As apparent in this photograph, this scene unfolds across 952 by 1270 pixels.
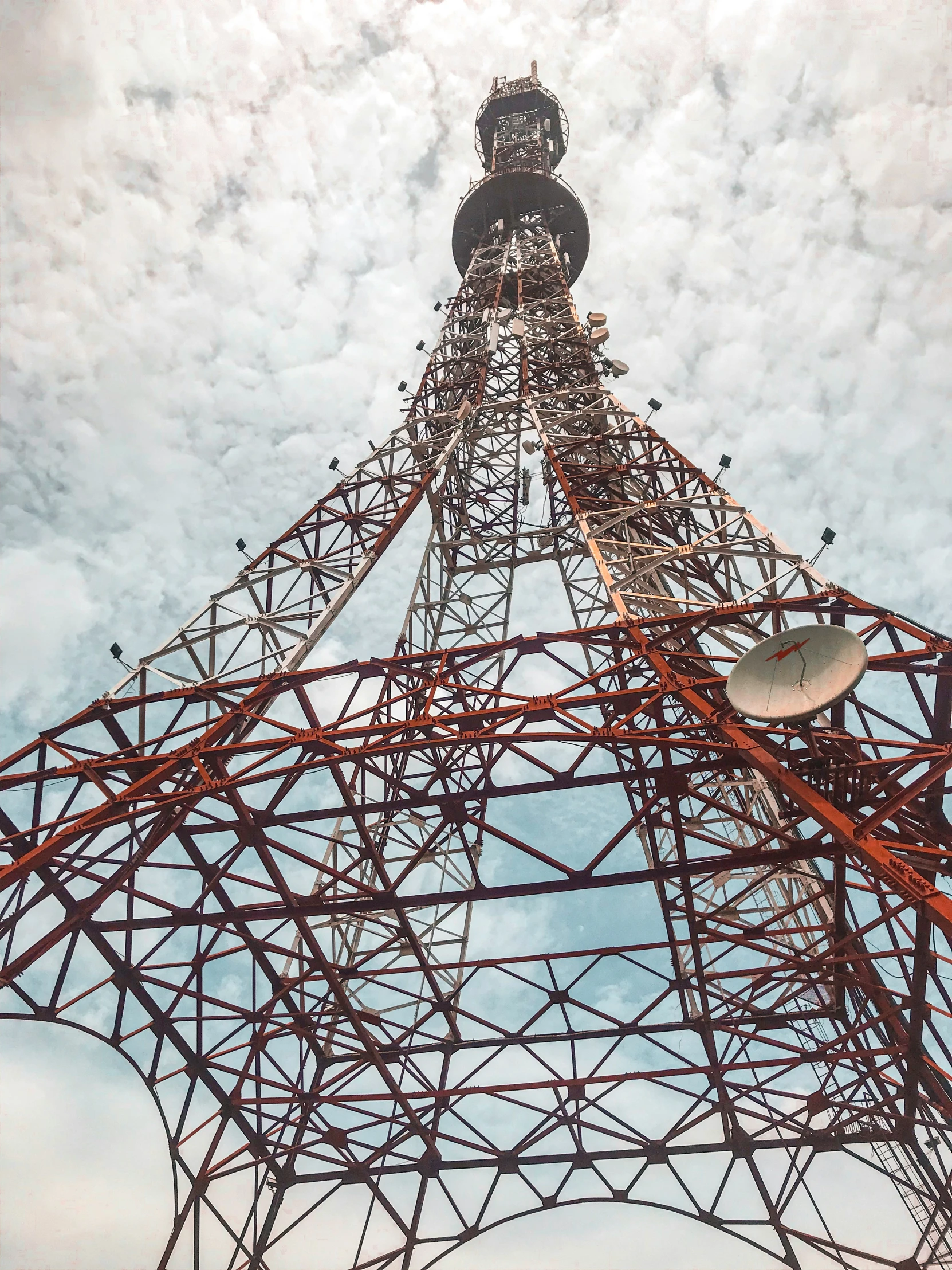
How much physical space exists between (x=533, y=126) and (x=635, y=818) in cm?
4114

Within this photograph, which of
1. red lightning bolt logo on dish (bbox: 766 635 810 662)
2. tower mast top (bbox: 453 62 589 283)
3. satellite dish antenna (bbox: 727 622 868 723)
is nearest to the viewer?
satellite dish antenna (bbox: 727 622 868 723)

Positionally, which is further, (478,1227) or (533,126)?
(533,126)

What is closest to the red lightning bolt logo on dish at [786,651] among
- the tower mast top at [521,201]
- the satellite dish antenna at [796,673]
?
the satellite dish antenna at [796,673]

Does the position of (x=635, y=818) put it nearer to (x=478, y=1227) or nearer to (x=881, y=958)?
(x=881, y=958)

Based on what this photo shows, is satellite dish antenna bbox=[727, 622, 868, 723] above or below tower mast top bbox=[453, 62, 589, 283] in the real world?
below

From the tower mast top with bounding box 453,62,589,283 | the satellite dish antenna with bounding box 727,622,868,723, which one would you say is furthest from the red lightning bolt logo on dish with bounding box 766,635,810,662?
the tower mast top with bounding box 453,62,589,283

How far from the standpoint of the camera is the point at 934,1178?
49.9 ft

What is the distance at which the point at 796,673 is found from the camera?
1092 cm

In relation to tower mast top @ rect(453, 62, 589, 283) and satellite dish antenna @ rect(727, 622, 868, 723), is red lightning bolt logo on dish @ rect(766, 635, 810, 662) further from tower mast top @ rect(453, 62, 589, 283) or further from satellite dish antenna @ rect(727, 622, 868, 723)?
tower mast top @ rect(453, 62, 589, 283)

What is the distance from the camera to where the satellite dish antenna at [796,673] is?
1050cm

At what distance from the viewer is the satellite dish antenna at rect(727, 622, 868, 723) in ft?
34.4

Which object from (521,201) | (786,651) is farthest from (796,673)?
(521,201)

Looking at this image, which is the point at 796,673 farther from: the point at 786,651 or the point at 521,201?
the point at 521,201

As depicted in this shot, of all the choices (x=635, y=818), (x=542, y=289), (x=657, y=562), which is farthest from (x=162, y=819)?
(x=542, y=289)
